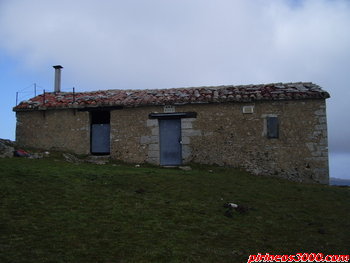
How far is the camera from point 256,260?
633 centimetres

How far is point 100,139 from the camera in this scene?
56.9 feet

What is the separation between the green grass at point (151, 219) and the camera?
→ 20.2 ft

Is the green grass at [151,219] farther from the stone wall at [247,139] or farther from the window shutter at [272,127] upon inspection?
the window shutter at [272,127]

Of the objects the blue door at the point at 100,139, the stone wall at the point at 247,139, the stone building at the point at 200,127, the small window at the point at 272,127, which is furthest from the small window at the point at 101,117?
the small window at the point at 272,127

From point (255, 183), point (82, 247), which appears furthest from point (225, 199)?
point (82, 247)

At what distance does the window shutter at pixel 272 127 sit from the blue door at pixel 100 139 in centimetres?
737

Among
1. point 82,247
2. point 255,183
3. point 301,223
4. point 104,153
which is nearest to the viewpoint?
point 82,247

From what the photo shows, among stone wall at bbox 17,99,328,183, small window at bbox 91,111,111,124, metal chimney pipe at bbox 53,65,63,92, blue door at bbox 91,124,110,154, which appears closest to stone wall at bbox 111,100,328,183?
stone wall at bbox 17,99,328,183

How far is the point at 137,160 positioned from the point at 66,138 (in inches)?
147

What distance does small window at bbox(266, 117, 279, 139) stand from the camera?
15.6 meters

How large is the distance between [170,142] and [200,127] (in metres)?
1.56

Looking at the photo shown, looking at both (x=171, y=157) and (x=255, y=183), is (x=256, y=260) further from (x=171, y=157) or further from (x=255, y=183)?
(x=171, y=157)

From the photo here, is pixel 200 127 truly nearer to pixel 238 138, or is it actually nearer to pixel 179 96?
pixel 238 138

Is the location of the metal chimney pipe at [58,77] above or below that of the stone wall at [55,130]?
above
